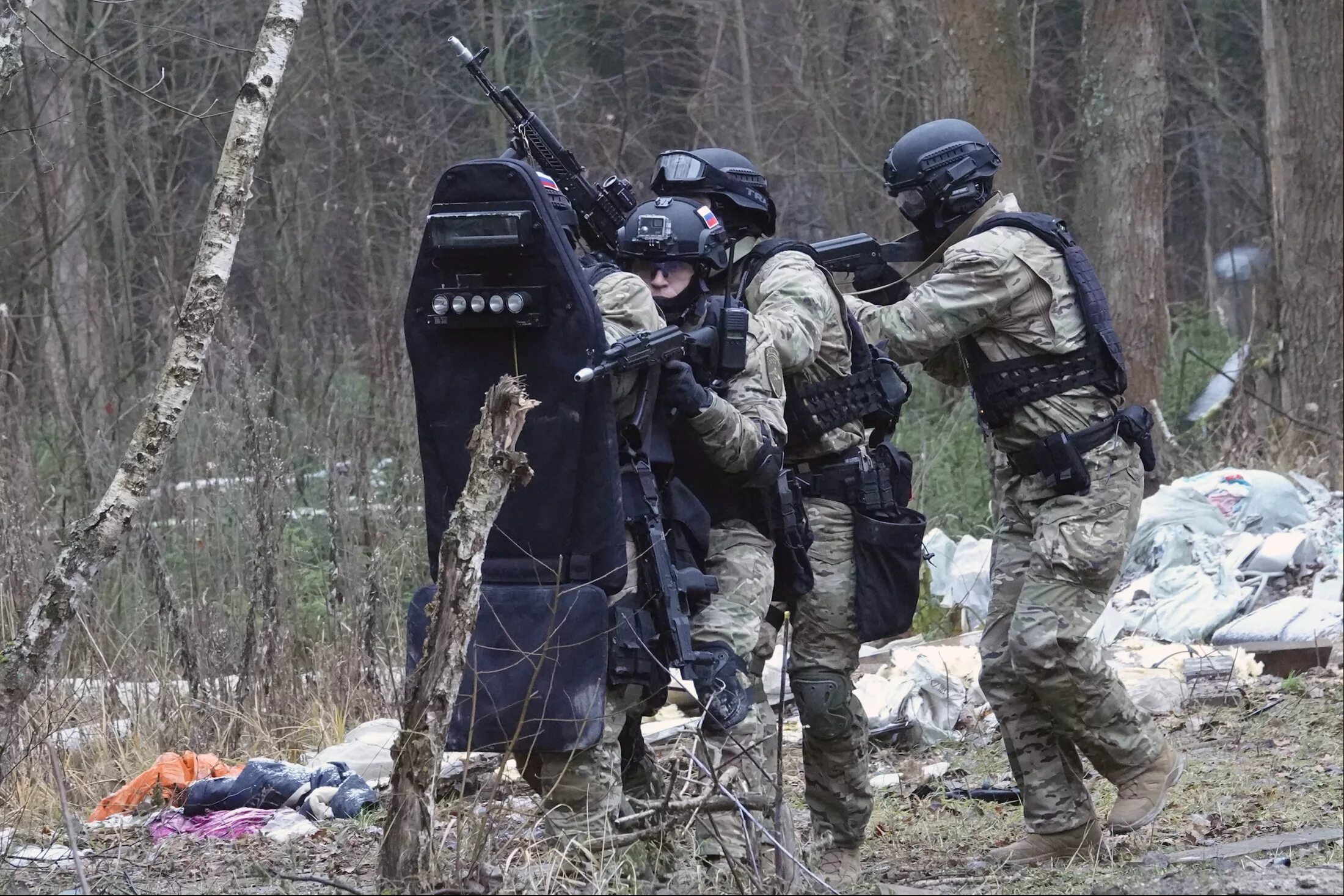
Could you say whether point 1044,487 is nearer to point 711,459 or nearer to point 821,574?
point 821,574

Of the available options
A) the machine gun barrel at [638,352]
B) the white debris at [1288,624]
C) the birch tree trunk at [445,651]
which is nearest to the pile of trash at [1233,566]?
the white debris at [1288,624]

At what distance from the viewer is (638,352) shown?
3617 millimetres

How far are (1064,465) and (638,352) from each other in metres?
1.76

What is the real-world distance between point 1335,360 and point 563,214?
1000 centimetres

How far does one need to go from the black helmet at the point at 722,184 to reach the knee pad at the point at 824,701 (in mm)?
1370

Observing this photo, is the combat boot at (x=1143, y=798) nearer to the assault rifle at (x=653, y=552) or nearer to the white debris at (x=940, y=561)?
the assault rifle at (x=653, y=552)

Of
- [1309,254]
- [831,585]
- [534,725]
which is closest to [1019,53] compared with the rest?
[1309,254]

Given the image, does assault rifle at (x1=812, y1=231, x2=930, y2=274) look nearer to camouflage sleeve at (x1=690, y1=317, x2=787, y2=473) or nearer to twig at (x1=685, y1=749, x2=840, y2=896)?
camouflage sleeve at (x1=690, y1=317, x2=787, y2=473)

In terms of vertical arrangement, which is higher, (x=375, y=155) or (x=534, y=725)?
(x=375, y=155)

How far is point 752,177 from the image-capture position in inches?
183

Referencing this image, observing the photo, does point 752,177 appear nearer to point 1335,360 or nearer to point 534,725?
point 534,725

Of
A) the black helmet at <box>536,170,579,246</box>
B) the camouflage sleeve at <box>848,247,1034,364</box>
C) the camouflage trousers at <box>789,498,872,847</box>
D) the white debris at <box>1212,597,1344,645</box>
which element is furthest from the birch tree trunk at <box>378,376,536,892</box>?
the white debris at <box>1212,597,1344,645</box>

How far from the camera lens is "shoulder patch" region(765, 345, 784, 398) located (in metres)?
4.23

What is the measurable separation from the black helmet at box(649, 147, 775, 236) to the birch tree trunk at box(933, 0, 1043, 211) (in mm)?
5139
